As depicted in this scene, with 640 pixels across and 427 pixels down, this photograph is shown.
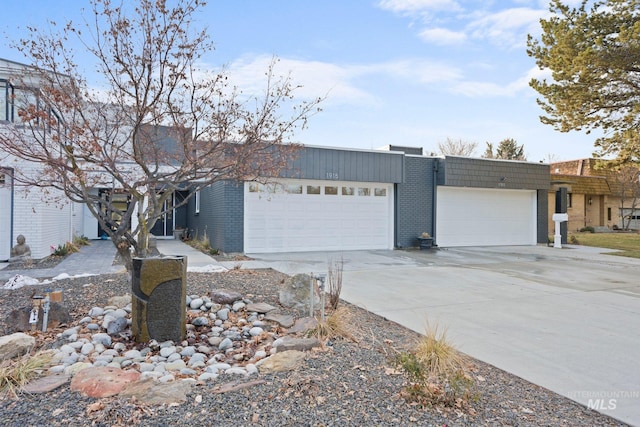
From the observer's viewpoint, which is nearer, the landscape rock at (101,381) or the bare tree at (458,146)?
the landscape rock at (101,381)

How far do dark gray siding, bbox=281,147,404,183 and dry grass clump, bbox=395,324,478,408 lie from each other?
9.62 metres

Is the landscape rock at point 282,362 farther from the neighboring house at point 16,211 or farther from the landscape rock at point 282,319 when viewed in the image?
the neighboring house at point 16,211

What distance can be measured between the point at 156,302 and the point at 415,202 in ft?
39.9

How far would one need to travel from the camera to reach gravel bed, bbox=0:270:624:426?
2461 mm

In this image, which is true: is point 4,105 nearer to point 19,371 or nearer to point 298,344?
point 19,371

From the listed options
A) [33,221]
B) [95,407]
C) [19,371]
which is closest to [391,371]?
[95,407]

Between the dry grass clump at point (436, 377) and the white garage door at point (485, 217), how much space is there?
1271 cm

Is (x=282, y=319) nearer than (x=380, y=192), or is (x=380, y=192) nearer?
(x=282, y=319)

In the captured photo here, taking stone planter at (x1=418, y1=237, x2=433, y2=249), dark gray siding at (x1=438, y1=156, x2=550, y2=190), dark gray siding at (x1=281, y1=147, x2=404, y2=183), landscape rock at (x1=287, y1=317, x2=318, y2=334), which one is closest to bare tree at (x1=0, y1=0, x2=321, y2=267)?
landscape rock at (x1=287, y1=317, x2=318, y2=334)

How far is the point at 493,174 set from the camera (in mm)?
16344

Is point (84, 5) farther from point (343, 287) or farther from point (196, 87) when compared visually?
point (343, 287)

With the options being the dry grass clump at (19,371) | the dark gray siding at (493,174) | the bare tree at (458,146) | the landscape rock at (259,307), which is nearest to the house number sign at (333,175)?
the dark gray siding at (493,174)

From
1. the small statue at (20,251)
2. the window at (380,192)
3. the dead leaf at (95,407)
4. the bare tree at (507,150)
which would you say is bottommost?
the dead leaf at (95,407)

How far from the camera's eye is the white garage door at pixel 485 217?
1588 cm
